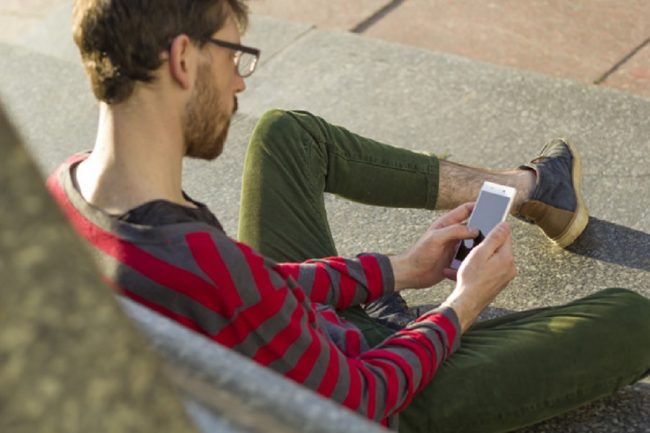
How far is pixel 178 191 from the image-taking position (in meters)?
2.21

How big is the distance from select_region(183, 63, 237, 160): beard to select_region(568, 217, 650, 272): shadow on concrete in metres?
1.46

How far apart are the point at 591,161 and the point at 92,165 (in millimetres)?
2087

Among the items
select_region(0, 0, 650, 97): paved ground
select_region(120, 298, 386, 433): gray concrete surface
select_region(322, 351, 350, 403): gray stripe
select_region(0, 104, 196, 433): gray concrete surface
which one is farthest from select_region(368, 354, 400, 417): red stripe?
select_region(0, 0, 650, 97): paved ground

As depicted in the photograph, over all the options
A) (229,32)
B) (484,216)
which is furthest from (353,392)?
(484,216)

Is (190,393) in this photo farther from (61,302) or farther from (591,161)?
(591,161)

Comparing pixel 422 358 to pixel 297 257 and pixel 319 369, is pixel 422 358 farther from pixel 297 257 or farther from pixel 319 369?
pixel 297 257

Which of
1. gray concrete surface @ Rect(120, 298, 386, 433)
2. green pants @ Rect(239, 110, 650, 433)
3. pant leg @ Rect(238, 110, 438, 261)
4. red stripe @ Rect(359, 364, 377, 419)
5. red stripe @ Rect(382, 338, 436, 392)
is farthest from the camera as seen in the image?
pant leg @ Rect(238, 110, 438, 261)

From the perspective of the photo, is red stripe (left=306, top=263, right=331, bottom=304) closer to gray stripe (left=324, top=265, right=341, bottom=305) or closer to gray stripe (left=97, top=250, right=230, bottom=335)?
gray stripe (left=324, top=265, right=341, bottom=305)

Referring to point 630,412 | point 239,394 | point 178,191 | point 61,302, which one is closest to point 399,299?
point 630,412

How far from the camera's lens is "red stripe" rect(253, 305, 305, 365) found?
2084mm

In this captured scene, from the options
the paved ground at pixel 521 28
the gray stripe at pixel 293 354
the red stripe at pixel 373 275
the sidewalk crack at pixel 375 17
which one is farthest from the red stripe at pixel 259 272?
the sidewalk crack at pixel 375 17

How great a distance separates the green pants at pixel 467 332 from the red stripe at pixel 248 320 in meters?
0.51

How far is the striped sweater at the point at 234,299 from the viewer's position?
79.0 inches

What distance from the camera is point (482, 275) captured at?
2602 millimetres
